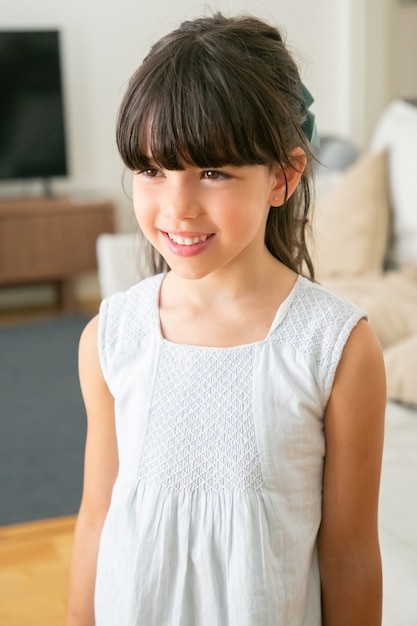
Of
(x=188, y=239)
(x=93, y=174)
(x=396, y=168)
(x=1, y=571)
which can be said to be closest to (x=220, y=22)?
(x=188, y=239)

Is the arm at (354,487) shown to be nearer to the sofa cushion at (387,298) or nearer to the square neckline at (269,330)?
the square neckline at (269,330)

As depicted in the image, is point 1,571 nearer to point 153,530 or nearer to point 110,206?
point 153,530

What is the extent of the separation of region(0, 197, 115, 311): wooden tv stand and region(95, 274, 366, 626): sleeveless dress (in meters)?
3.37

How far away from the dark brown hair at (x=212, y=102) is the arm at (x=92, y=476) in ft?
0.78

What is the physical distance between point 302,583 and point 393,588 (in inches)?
11.9

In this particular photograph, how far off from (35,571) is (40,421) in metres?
0.98

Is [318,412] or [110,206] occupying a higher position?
[318,412]

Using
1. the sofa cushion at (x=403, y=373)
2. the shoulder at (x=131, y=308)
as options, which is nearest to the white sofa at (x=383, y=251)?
the sofa cushion at (x=403, y=373)

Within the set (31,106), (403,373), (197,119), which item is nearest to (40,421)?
(403,373)

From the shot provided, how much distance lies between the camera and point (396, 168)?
2.73 meters

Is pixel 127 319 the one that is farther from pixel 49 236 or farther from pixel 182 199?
pixel 49 236

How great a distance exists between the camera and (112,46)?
4488 mm

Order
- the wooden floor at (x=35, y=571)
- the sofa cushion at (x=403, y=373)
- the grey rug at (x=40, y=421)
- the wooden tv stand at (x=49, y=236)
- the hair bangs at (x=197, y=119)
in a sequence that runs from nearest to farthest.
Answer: the hair bangs at (x=197, y=119)
the sofa cushion at (x=403, y=373)
the wooden floor at (x=35, y=571)
the grey rug at (x=40, y=421)
the wooden tv stand at (x=49, y=236)

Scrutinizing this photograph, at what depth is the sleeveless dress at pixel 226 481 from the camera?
2.81 feet
